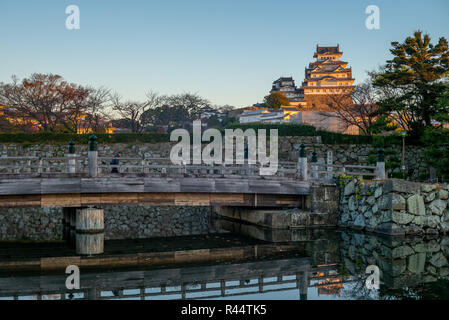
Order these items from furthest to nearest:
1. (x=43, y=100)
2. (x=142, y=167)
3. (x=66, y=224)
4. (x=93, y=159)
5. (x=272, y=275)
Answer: (x=43, y=100)
(x=66, y=224)
(x=142, y=167)
(x=93, y=159)
(x=272, y=275)

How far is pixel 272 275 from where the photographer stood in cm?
1177

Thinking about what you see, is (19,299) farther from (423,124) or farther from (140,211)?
(423,124)

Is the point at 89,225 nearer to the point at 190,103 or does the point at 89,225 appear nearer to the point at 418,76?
the point at 418,76

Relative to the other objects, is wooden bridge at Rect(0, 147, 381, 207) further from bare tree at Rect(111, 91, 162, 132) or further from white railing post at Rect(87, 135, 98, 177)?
bare tree at Rect(111, 91, 162, 132)

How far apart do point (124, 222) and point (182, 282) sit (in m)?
Answer: 12.5

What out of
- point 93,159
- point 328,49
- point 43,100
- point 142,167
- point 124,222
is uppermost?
point 328,49

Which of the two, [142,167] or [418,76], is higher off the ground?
[418,76]

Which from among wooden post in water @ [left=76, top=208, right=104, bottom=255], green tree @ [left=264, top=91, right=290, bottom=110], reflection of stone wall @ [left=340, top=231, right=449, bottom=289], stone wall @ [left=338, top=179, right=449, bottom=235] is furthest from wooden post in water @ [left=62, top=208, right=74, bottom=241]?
green tree @ [left=264, top=91, right=290, bottom=110]

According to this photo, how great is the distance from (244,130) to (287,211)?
23.6 m

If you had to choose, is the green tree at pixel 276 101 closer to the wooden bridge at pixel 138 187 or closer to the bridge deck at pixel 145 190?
the wooden bridge at pixel 138 187

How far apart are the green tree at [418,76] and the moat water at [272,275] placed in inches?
714

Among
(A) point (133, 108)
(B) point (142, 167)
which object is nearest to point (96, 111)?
(A) point (133, 108)

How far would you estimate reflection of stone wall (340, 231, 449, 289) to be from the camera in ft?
37.7

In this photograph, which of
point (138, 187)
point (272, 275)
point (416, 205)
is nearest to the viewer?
point (272, 275)
